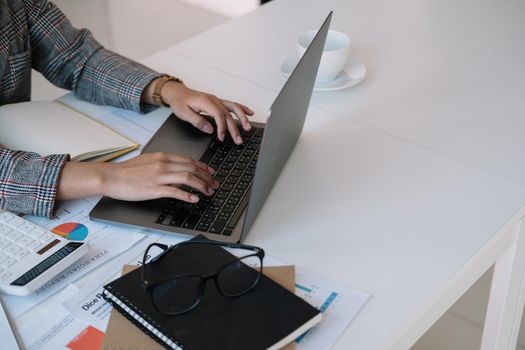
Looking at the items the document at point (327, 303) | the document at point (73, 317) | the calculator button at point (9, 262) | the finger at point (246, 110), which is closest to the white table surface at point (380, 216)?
the document at point (327, 303)

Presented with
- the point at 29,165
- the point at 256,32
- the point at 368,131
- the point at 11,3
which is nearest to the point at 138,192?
the point at 29,165

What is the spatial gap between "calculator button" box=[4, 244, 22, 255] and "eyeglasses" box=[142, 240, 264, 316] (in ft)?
0.63

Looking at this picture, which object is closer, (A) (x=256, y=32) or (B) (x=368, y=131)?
(B) (x=368, y=131)

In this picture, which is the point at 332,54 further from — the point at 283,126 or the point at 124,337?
the point at 124,337

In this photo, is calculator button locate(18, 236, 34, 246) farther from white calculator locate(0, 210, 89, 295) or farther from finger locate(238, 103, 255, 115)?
finger locate(238, 103, 255, 115)

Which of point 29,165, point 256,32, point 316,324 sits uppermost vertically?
point 256,32

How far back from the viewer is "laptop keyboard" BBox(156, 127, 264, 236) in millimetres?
1053

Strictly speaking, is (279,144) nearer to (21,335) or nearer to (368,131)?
(368,131)

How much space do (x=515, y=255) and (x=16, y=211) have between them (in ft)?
2.80

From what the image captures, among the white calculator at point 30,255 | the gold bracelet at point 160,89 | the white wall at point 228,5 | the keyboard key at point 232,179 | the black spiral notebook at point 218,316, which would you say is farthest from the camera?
the white wall at point 228,5

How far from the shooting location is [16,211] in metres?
1.09

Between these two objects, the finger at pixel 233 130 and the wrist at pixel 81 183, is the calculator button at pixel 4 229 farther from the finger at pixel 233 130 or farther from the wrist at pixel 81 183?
the finger at pixel 233 130

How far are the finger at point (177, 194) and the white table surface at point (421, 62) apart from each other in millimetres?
456

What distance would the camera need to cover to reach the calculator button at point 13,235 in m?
1.01
